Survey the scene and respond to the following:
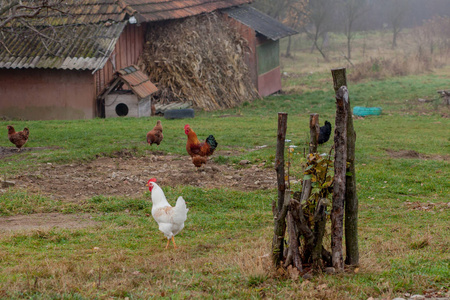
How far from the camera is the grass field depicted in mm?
5273

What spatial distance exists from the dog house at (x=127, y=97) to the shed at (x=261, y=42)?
7.71m

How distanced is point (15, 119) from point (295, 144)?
11.7 metres

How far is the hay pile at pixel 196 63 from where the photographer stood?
22484 millimetres

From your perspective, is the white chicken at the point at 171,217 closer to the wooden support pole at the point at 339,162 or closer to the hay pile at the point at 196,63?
the wooden support pole at the point at 339,162

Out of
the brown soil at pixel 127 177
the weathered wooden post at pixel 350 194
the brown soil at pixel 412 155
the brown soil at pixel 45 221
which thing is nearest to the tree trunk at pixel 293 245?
the weathered wooden post at pixel 350 194

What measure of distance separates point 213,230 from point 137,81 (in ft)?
43.5

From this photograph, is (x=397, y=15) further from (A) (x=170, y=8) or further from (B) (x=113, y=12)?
(B) (x=113, y=12)

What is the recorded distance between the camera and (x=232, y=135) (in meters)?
16.1

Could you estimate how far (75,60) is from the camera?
62.6 feet

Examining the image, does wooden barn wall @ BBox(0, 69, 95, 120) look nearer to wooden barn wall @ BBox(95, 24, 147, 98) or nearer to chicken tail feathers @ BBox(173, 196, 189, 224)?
wooden barn wall @ BBox(95, 24, 147, 98)

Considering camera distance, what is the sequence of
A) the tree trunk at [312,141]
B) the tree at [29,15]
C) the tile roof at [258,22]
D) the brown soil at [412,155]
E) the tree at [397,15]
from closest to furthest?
1. the tree trunk at [312,141]
2. the tree at [29,15]
3. the brown soil at [412,155]
4. the tile roof at [258,22]
5. the tree at [397,15]

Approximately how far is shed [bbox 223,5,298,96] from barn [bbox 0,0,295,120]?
5300 millimetres

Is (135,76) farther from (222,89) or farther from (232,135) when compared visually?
(232,135)

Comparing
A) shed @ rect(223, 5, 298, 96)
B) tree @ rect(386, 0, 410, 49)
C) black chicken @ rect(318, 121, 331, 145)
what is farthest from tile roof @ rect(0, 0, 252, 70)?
tree @ rect(386, 0, 410, 49)
